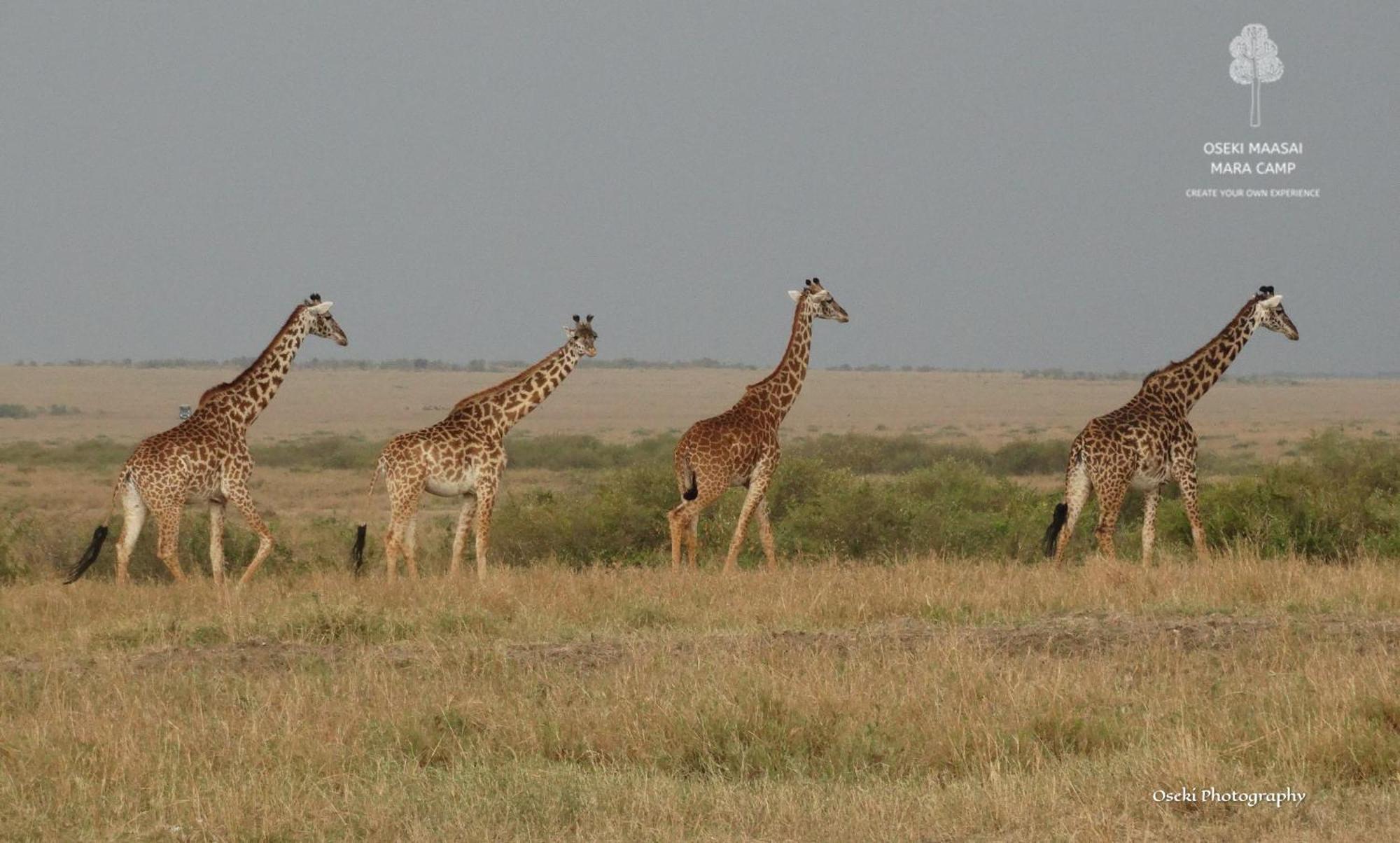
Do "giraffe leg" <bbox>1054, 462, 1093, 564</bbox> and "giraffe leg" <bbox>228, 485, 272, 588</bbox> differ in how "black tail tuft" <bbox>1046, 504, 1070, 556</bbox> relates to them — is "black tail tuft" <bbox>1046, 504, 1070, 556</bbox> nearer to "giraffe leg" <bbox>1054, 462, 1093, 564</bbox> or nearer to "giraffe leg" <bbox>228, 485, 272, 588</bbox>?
"giraffe leg" <bbox>1054, 462, 1093, 564</bbox>

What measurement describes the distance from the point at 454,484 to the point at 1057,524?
5.18 metres

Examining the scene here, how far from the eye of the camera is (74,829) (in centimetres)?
662

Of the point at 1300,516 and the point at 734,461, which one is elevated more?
the point at 734,461

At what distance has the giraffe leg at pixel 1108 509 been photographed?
13820 millimetres

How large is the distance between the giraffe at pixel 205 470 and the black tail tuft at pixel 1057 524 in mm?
6482

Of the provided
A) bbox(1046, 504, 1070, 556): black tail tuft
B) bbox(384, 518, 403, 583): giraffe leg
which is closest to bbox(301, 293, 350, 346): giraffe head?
bbox(384, 518, 403, 583): giraffe leg

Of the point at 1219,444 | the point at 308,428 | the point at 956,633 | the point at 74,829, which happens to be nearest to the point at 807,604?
the point at 956,633

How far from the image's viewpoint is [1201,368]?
1485 cm

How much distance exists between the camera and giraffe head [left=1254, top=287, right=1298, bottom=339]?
14891mm

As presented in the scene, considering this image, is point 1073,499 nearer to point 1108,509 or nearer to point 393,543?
point 1108,509

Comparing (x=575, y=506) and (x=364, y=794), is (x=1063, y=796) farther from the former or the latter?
(x=575, y=506)

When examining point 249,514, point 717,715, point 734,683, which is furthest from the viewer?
point 249,514

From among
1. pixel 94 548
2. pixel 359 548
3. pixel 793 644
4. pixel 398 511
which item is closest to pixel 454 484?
pixel 398 511

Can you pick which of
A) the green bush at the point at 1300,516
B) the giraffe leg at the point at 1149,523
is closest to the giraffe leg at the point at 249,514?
the giraffe leg at the point at 1149,523
